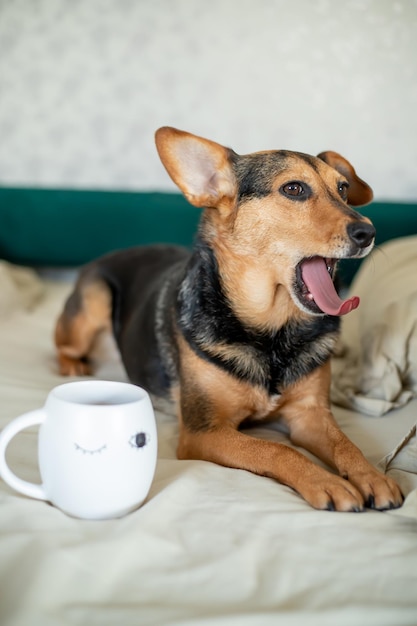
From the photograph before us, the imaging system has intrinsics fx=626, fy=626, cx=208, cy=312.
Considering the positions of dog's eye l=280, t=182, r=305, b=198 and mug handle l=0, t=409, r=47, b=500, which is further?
dog's eye l=280, t=182, r=305, b=198

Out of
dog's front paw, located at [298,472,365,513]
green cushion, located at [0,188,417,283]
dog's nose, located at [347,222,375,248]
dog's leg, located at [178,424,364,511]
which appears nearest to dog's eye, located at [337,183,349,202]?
dog's nose, located at [347,222,375,248]

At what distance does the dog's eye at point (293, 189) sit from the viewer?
157cm

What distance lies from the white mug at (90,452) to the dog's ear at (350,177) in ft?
3.46

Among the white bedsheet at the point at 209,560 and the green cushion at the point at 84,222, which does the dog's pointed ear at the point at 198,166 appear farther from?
the green cushion at the point at 84,222

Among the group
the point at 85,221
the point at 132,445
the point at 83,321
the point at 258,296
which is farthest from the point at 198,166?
the point at 85,221

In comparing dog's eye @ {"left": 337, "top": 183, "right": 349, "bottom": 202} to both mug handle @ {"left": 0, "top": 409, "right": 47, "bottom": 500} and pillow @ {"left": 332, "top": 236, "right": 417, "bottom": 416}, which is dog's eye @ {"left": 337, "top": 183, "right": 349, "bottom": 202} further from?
mug handle @ {"left": 0, "top": 409, "right": 47, "bottom": 500}

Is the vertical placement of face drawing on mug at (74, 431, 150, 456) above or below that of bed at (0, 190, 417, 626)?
above

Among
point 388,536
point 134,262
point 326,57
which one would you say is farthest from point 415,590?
point 326,57

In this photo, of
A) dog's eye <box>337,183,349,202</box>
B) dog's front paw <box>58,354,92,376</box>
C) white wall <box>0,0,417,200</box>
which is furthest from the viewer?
white wall <box>0,0,417,200</box>

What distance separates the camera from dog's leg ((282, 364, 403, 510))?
4.07 feet

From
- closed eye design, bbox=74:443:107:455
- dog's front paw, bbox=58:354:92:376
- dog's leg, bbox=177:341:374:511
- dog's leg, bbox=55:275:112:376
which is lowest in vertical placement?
dog's front paw, bbox=58:354:92:376

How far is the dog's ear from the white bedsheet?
0.87 metres

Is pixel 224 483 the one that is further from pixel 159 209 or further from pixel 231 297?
pixel 159 209

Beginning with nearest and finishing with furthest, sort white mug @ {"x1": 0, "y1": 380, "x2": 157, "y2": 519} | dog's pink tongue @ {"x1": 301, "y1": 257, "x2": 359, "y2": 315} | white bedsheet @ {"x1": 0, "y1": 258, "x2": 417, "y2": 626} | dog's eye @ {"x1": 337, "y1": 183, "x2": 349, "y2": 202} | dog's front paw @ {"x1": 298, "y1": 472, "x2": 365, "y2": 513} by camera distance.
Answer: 1. white bedsheet @ {"x1": 0, "y1": 258, "x2": 417, "y2": 626}
2. white mug @ {"x1": 0, "y1": 380, "x2": 157, "y2": 519}
3. dog's front paw @ {"x1": 298, "y1": 472, "x2": 365, "y2": 513}
4. dog's pink tongue @ {"x1": 301, "y1": 257, "x2": 359, "y2": 315}
5. dog's eye @ {"x1": 337, "y1": 183, "x2": 349, "y2": 202}
